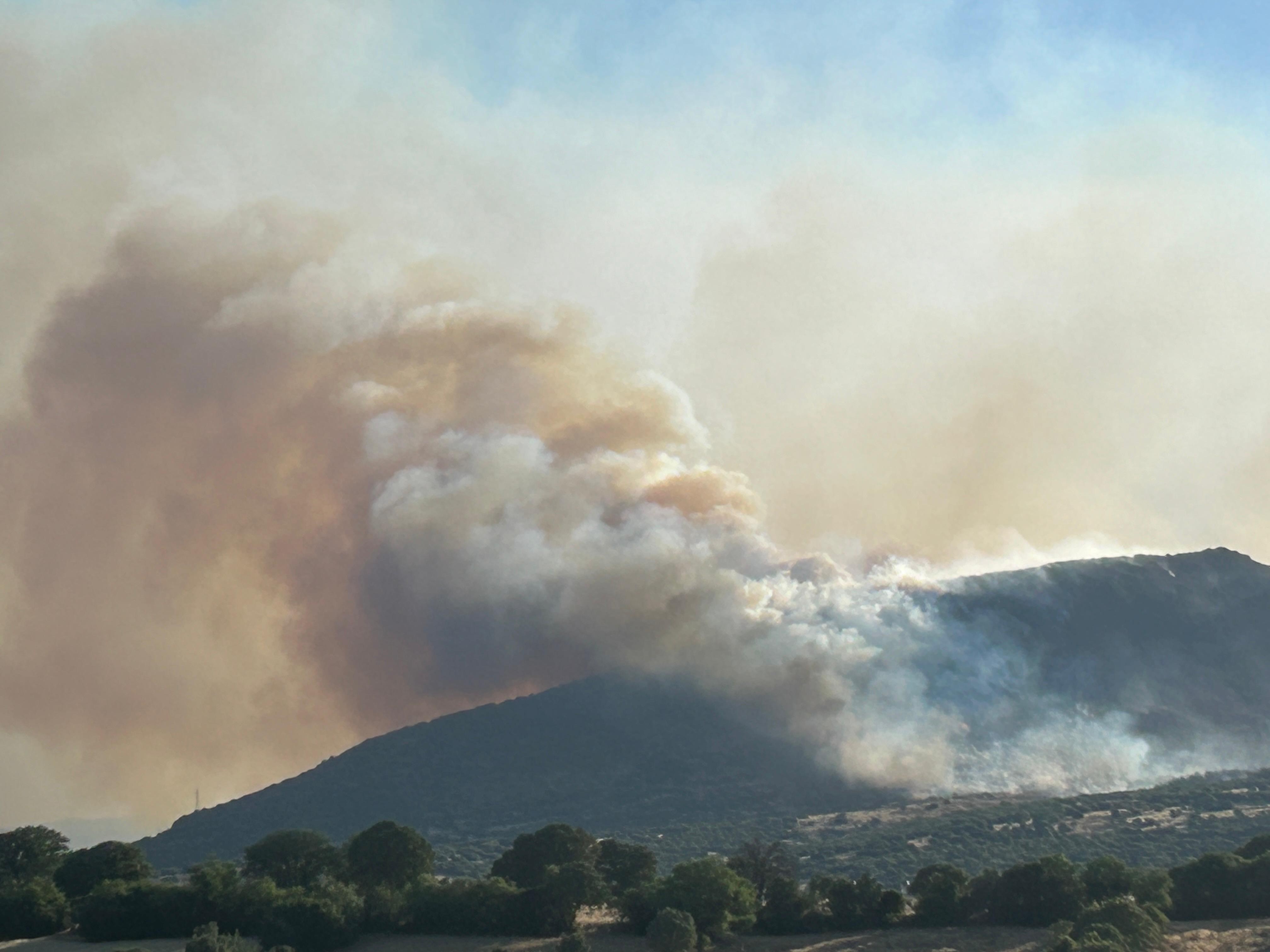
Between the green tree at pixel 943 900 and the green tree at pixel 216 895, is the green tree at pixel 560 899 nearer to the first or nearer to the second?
the green tree at pixel 216 895

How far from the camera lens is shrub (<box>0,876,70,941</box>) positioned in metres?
101

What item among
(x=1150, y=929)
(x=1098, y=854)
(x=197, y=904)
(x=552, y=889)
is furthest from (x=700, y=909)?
(x=1098, y=854)

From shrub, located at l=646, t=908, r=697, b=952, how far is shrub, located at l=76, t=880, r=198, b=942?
3455 cm

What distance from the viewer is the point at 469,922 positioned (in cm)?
9981

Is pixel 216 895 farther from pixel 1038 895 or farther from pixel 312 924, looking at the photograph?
pixel 1038 895

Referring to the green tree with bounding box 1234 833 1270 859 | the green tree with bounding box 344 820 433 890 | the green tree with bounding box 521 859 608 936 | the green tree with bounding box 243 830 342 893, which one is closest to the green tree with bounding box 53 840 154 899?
the green tree with bounding box 243 830 342 893

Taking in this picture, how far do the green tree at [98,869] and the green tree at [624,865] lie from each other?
38.5 metres

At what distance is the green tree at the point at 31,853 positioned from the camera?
116812 millimetres

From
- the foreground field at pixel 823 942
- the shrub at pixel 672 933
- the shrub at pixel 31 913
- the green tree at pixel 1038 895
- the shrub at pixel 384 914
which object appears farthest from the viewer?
the shrub at pixel 384 914

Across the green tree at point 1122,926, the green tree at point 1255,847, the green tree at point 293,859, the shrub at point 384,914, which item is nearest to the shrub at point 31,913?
the green tree at point 293,859

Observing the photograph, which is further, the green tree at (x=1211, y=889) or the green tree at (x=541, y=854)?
the green tree at (x=541, y=854)

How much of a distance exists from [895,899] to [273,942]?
4605 cm

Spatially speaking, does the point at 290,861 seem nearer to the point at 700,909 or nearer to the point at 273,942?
the point at 273,942

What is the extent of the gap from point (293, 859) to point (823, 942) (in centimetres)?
4910
